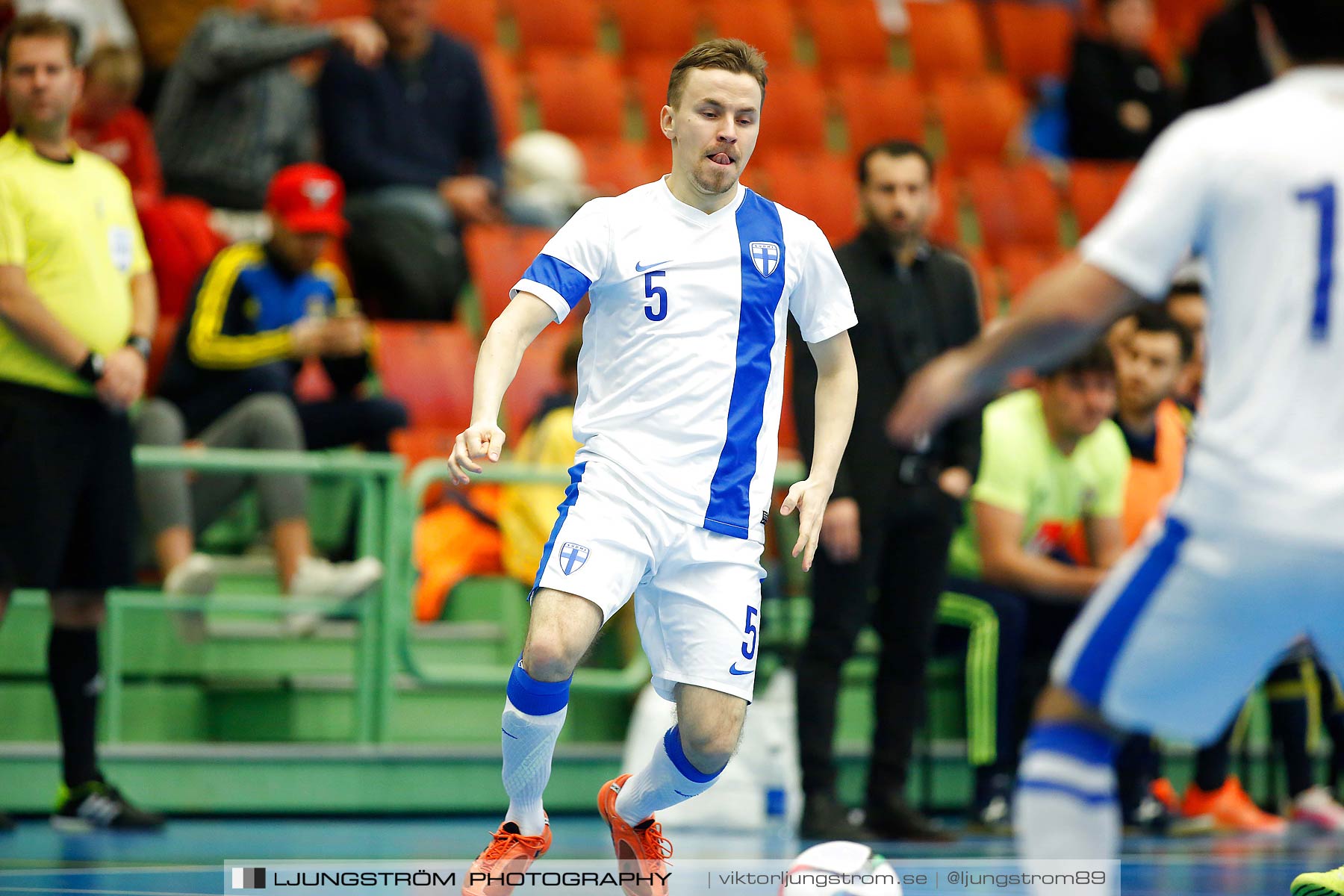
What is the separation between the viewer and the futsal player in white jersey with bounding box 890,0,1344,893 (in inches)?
111

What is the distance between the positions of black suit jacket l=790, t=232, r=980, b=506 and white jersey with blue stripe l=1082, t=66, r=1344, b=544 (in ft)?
12.3

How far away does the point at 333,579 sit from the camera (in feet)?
23.5

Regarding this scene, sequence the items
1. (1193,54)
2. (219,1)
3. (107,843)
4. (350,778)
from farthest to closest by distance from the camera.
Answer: (1193,54) < (219,1) < (350,778) < (107,843)

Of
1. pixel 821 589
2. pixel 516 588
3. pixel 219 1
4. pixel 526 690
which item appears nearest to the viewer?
pixel 526 690

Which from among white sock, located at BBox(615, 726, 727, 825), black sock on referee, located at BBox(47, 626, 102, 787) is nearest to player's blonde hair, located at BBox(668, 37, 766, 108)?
white sock, located at BBox(615, 726, 727, 825)

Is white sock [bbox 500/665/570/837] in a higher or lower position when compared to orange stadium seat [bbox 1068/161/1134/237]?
lower

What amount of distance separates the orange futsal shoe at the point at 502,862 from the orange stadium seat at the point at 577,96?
752 cm

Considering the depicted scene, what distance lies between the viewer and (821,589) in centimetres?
680

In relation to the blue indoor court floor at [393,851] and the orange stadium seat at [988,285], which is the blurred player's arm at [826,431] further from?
the orange stadium seat at [988,285]

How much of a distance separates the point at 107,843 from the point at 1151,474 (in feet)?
16.1

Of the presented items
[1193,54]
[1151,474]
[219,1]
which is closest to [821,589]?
[1151,474]

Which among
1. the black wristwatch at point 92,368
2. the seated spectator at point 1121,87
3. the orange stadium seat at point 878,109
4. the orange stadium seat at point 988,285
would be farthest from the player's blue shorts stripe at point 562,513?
the seated spectator at point 1121,87

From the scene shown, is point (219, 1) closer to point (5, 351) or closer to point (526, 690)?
point (5, 351)

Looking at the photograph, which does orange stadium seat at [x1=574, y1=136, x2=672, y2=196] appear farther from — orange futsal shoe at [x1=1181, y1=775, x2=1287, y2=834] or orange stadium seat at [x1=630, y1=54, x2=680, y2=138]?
orange futsal shoe at [x1=1181, y1=775, x2=1287, y2=834]
